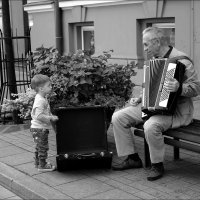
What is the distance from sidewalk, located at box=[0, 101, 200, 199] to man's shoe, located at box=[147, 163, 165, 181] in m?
0.05

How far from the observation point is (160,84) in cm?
446

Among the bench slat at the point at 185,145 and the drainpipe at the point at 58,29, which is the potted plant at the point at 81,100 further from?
the drainpipe at the point at 58,29

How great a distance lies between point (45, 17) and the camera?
42.4 feet

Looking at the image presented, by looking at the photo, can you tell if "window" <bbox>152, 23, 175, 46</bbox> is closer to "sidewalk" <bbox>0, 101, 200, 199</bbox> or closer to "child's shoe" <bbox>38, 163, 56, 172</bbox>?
Answer: "sidewalk" <bbox>0, 101, 200, 199</bbox>

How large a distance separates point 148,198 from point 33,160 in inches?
69.0

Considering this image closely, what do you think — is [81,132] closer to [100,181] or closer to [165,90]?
[100,181]

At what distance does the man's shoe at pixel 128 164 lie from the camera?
16.1ft

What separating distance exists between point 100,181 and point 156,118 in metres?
0.84

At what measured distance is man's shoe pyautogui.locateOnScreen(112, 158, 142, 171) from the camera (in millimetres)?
4910

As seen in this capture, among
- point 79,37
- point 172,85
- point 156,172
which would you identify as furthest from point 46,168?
point 79,37

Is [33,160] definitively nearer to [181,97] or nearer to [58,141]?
[58,141]

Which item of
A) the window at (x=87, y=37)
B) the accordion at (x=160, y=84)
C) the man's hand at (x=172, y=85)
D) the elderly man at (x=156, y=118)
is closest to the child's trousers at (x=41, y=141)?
the elderly man at (x=156, y=118)

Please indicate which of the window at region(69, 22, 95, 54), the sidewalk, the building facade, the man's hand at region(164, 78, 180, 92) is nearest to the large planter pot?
the sidewalk

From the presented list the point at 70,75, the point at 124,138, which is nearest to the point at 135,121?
the point at 124,138
